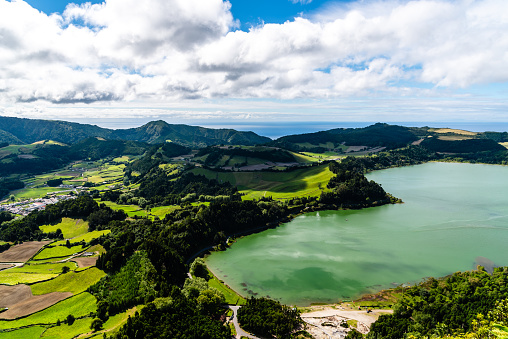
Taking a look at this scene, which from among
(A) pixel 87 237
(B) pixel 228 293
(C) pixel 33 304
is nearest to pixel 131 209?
(A) pixel 87 237

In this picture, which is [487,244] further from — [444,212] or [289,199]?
[289,199]

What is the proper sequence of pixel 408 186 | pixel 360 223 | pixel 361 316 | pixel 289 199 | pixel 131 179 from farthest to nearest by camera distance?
1. pixel 131 179
2. pixel 408 186
3. pixel 289 199
4. pixel 360 223
5. pixel 361 316

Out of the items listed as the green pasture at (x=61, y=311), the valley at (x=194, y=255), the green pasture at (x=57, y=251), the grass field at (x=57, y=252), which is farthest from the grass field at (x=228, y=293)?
the grass field at (x=57, y=252)

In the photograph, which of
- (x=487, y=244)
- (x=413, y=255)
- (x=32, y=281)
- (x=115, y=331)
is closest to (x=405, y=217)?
(x=487, y=244)

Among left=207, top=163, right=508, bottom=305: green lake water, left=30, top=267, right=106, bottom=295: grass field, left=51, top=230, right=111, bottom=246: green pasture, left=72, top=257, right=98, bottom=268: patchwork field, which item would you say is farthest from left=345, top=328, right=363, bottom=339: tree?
left=51, top=230, right=111, bottom=246: green pasture

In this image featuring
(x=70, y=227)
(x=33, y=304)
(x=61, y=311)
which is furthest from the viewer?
(x=70, y=227)

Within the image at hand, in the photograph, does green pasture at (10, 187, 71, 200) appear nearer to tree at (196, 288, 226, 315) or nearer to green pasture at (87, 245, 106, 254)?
green pasture at (87, 245, 106, 254)

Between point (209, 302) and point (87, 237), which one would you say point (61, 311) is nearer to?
point (209, 302)

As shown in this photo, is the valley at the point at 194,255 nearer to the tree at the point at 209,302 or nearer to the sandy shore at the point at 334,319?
the tree at the point at 209,302
